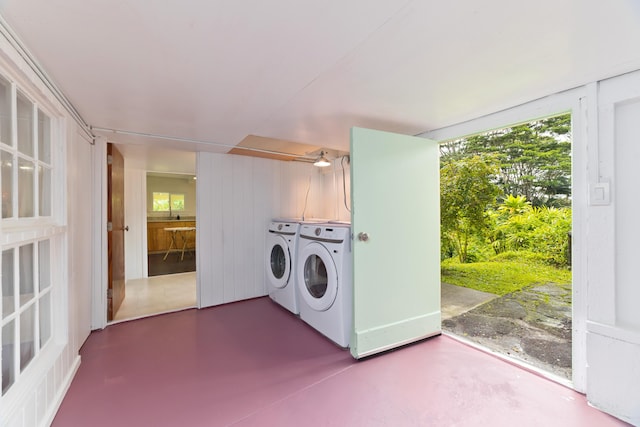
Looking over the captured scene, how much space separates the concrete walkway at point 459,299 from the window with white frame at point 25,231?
3.31 metres

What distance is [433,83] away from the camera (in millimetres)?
1539

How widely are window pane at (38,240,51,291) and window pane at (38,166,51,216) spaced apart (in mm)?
189

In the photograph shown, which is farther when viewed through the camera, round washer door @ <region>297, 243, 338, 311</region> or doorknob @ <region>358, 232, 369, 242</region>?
round washer door @ <region>297, 243, 338, 311</region>

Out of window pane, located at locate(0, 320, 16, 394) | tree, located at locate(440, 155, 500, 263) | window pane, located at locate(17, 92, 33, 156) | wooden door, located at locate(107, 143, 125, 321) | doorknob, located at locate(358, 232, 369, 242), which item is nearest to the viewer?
window pane, located at locate(0, 320, 16, 394)

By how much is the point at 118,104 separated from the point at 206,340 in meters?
1.99

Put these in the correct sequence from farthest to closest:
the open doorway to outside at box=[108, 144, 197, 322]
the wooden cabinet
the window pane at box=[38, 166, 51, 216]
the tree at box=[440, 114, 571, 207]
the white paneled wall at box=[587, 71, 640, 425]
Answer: the wooden cabinet, the tree at box=[440, 114, 571, 207], the open doorway to outside at box=[108, 144, 197, 322], the window pane at box=[38, 166, 51, 216], the white paneled wall at box=[587, 71, 640, 425]

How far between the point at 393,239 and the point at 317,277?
31.8 inches

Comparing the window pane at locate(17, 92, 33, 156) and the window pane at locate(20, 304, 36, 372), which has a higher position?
the window pane at locate(17, 92, 33, 156)

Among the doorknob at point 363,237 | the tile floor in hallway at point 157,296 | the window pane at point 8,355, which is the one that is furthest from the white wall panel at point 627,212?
the tile floor in hallway at point 157,296

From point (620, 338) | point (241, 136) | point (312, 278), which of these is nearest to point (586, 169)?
point (620, 338)

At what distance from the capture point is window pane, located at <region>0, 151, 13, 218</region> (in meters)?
1.13

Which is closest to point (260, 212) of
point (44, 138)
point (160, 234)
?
point (44, 138)

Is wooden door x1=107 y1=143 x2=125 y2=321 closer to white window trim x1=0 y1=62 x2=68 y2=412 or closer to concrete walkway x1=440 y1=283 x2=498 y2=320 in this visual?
white window trim x1=0 y1=62 x2=68 y2=412

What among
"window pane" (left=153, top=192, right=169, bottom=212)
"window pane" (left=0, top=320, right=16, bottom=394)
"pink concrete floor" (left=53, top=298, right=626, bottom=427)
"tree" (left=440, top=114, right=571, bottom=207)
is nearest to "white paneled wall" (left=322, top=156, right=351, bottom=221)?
"pink concrete floor" (left=53, top=298, right=626, bottom=427)
